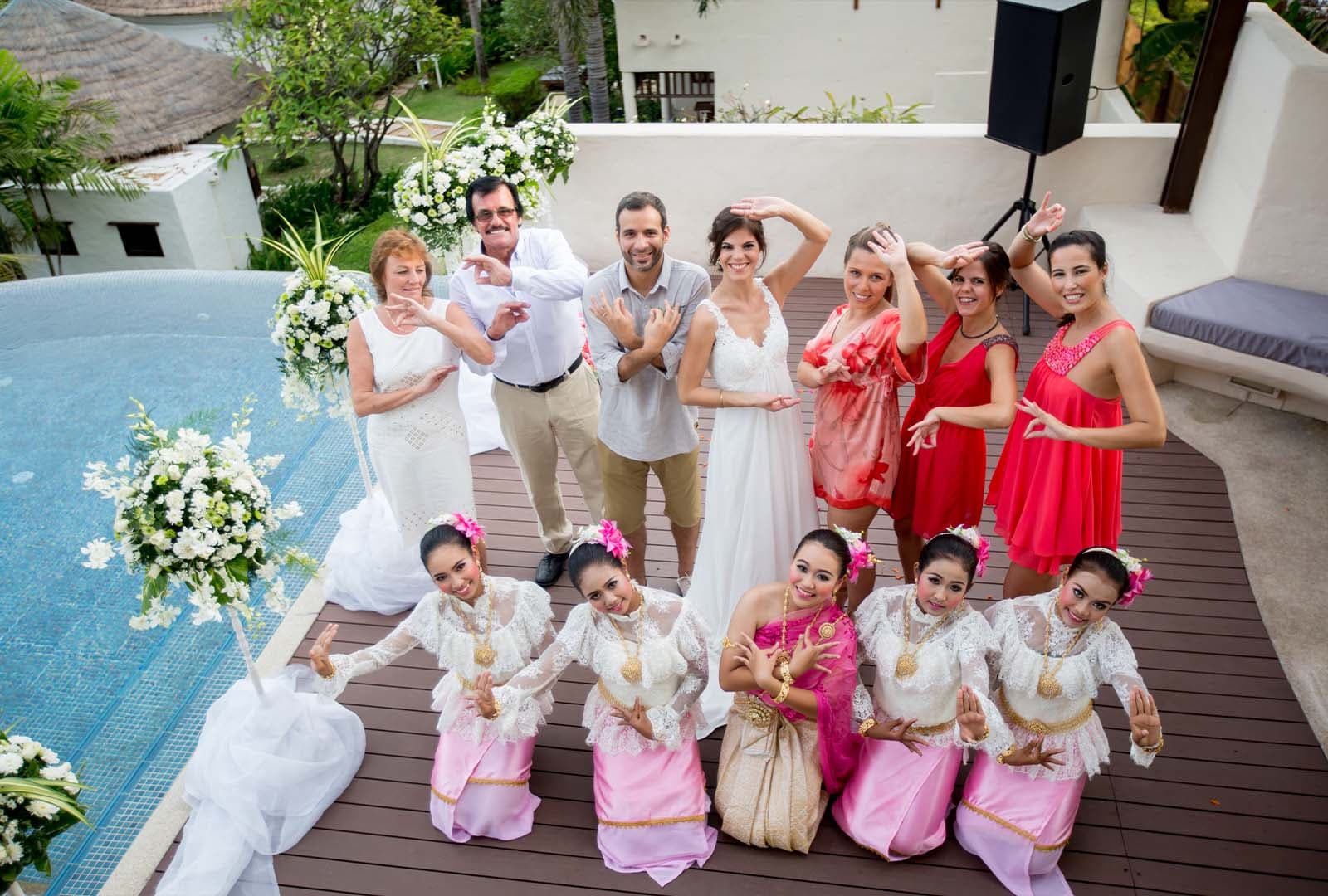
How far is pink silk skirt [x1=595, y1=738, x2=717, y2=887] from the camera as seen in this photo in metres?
3.22

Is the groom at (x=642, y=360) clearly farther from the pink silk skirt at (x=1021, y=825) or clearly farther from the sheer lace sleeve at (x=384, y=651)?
the pink silk skirt at (x=1021, y=825)

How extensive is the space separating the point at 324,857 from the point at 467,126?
14.0ft

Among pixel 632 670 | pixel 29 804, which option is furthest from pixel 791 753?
pixel 29 804

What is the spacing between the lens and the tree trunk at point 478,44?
18297mm

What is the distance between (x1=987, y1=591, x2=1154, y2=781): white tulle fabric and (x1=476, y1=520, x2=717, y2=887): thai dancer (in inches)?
39.1

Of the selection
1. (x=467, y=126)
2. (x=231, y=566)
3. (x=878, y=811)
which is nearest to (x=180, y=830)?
(x=231, y=566)

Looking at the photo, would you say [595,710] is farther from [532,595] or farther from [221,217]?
[221,217]

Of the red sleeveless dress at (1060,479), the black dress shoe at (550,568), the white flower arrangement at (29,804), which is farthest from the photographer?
the black dress shoe at (550,568)

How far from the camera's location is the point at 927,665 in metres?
3.16

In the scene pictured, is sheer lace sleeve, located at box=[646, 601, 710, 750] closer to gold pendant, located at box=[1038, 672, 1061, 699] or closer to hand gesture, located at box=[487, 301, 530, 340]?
gold pendant, located at box=[1038, 672, 1061, 699]

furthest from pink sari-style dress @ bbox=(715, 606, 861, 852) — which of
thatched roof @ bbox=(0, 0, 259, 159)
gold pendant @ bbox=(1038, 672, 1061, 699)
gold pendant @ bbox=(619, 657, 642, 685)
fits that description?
thatched roof @ bbox=(0, 0, 259, 159)

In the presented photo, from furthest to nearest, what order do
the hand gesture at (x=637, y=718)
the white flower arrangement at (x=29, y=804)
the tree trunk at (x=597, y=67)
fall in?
the tree trunk at (x=597, y=67) → the hand gesture at (x=637, y=718) → the white flower arrangement at (x=29, y=804)

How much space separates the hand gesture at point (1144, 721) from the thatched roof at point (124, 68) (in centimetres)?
1136

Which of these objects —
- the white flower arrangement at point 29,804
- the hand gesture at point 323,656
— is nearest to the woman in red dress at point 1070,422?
the hand gesture at point 323,656
